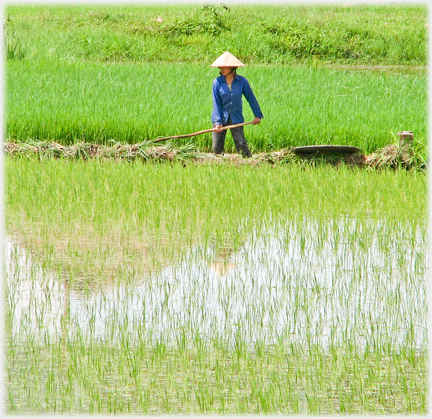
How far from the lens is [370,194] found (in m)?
6.42

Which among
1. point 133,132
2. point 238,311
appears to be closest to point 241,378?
point 238,311

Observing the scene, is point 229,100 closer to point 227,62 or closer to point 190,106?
point 227,62

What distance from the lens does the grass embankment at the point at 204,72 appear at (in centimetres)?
872

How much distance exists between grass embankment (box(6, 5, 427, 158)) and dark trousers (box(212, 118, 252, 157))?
1.92ft

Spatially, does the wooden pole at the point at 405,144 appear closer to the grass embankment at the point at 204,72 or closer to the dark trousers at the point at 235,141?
the grass embankment at the point at 204,72

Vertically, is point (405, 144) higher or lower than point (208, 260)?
higher

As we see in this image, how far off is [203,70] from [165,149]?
5256mm

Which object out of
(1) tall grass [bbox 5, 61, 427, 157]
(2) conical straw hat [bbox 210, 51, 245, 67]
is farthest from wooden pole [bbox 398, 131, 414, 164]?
(2) conical straw hat [bbox 210, 51, 245, 67]

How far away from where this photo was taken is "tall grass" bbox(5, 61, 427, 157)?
8.46m

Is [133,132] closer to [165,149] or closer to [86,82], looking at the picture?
[165,149]

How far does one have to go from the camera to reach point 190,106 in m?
9.59

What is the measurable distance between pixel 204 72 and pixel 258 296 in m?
A: 8.94

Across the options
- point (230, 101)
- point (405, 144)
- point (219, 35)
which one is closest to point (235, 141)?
point (230, 101)

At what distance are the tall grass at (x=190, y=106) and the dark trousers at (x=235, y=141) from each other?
548 millimetres
